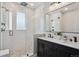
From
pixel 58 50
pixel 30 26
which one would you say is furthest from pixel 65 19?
pixel 30 26

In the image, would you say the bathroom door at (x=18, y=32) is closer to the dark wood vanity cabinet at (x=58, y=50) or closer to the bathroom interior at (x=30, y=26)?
the bathroom interior at (x=30, y=26)

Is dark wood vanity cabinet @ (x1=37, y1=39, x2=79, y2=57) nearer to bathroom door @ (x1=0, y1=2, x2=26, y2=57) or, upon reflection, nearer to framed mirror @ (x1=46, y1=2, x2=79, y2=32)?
framed mirror @ (x1=46, y1=2, x2=79, y2=32)

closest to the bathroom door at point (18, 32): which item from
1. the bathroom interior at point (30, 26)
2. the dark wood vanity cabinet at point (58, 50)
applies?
the bathroom interior at point (30, 26)

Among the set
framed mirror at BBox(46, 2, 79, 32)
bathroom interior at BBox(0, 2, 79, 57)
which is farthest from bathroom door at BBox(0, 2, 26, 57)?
framed mirror at BBox(46, 2, 79, 32)

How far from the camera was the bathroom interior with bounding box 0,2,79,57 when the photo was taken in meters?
2.60

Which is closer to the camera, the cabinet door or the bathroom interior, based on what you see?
the cabinet door

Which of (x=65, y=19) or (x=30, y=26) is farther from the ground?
(x=65, y=19)

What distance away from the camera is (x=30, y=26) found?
351 centimetres

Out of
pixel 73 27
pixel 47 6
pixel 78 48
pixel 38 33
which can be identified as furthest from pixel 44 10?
pixel 78 48

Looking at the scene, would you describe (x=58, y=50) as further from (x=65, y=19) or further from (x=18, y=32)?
(x=18, y=32)

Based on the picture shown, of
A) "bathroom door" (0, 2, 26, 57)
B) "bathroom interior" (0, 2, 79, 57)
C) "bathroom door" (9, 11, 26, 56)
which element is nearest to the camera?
"bathroom interior" (0, 2, 79, 57)

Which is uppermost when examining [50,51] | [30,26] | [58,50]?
[30,26]

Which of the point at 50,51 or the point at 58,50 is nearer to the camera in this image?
the point at 58,50

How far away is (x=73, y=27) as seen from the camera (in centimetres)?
218
